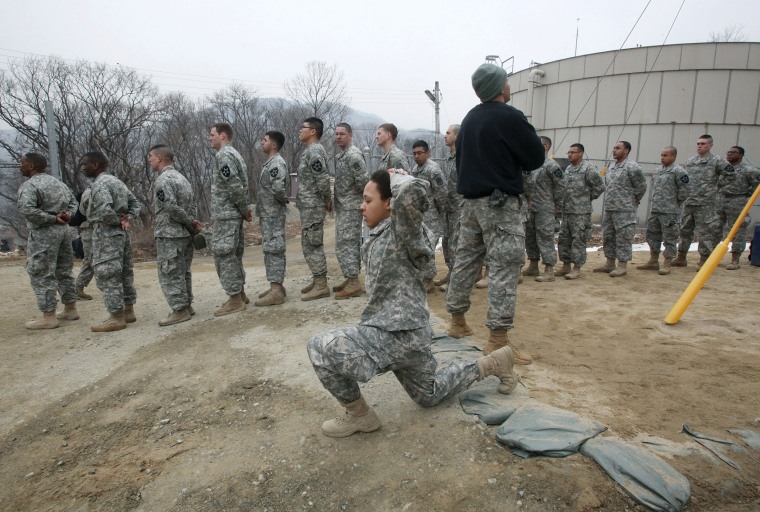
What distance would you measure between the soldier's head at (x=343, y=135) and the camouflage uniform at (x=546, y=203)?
2593 millimetres

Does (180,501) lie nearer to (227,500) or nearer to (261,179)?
(227,500)

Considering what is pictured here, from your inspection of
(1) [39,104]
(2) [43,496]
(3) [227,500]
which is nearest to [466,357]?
(3) [227,500]

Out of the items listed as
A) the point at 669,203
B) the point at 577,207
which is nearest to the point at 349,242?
the point at 577,207

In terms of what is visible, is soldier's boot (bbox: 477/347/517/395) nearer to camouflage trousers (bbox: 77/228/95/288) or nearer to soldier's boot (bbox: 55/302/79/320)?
soldier's boot (bbox: 55/302/79/320)

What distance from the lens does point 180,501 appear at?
88.0 inches

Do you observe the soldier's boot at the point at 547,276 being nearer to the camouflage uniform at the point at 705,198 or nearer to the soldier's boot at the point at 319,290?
the camouflage uniform at the point at 705,198

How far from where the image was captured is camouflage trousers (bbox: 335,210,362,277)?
18.7ft

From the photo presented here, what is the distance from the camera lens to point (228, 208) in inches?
209

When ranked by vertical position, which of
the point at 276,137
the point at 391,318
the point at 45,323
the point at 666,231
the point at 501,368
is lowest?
the point at 45,323

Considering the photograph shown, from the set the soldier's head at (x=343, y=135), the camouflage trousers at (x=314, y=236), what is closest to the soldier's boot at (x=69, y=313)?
the camouflage trousers at (x=314, y=236)

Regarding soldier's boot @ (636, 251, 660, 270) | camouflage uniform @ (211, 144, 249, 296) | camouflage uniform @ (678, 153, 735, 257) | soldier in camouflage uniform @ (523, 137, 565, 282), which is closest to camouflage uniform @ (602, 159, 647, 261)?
soldier's boot @ (636, 251, 660, 270)

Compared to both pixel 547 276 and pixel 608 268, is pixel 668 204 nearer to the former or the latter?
pixel 608 268

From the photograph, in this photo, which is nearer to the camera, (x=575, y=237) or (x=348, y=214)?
(x=348, y=214)

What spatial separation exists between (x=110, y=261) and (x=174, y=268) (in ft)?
2.19
